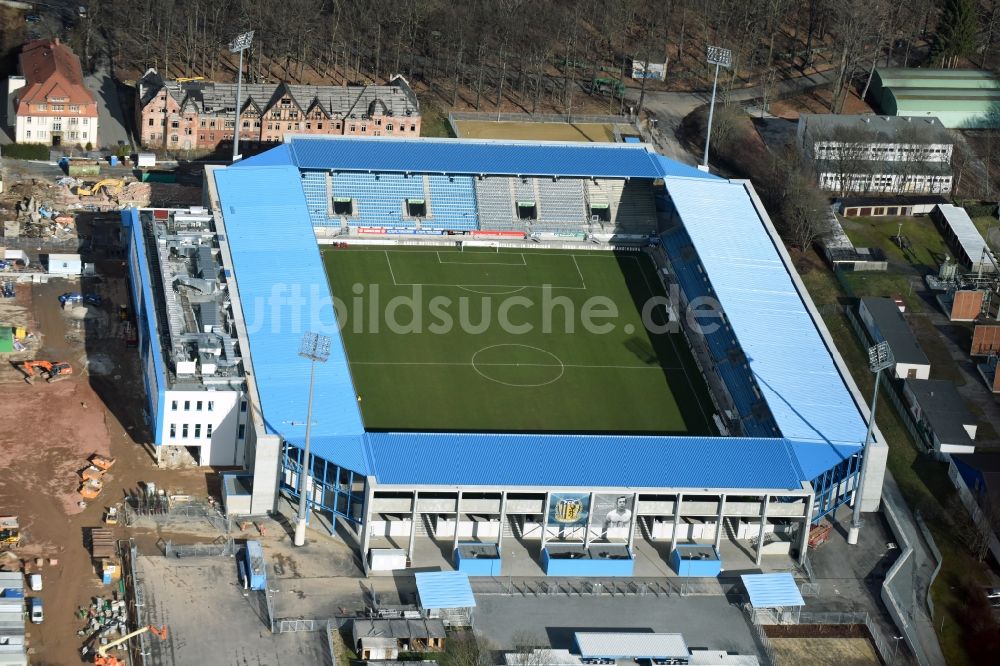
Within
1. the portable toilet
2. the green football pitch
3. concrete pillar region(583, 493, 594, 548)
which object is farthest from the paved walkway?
the portable toilet

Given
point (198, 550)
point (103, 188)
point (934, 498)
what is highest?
point (934, 498)

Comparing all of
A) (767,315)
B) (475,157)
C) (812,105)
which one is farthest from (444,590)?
(812,105)

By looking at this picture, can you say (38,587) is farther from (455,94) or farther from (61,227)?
(455,94)

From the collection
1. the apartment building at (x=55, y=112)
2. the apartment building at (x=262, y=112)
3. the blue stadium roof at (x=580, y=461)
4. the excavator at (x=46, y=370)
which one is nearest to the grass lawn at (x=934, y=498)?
the blue stadium roof at (x=580, y=461)

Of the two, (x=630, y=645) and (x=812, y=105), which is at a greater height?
(x=812, y=105)

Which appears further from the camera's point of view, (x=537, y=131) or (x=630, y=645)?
(x=537, y=131)

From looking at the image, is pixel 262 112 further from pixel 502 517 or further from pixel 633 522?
pixel 633 522
